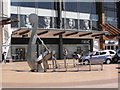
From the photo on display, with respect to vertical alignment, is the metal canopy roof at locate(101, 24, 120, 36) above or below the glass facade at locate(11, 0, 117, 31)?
below

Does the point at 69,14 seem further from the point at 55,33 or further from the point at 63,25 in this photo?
the point at 55,33

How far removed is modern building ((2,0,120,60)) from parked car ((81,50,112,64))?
1054 cm

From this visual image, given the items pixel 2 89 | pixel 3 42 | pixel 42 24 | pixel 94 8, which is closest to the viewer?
pixel 2 89

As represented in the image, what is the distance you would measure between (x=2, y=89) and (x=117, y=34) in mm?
39807

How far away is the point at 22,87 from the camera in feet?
49.8

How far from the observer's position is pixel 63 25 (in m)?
53.1

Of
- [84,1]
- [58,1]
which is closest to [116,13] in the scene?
[84,1]

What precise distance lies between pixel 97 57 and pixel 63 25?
17816mm

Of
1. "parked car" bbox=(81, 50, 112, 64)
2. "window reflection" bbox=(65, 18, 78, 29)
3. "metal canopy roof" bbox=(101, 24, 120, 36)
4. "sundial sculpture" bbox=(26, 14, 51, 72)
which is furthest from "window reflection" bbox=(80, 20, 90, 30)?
"sundial sculpture" bbox=(26, 14, 51, 72)

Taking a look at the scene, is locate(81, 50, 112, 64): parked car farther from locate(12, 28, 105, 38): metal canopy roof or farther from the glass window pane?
the glass window pane

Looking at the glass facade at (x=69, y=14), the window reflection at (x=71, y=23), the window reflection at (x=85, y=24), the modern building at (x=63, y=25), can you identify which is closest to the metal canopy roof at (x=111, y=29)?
the modern building at (x=63, y=25)

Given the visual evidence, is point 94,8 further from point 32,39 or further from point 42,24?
point 32,39

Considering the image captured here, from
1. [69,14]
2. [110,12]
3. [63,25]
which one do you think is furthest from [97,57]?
[110,12]

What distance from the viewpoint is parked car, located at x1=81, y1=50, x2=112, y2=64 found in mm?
35656
